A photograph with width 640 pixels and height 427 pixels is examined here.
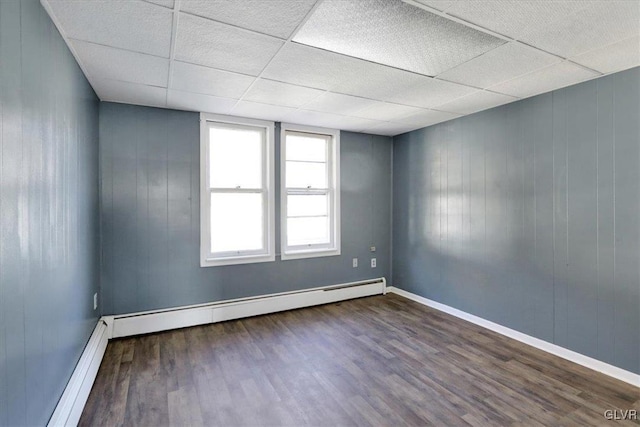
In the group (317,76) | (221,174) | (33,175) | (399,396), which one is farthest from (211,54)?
(399,396)

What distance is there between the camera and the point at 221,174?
369cm

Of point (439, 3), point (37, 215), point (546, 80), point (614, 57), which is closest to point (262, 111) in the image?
point (439, 3)

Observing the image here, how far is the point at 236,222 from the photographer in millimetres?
3799

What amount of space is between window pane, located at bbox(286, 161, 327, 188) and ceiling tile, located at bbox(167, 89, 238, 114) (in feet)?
3.64

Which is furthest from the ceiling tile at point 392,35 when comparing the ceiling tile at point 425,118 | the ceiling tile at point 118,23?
the ceiling tile at point 425,118

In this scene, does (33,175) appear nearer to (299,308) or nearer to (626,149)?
(299,308)

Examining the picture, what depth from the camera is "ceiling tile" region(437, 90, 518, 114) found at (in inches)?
117

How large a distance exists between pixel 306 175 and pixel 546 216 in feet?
9.00

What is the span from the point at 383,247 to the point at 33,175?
4.12 m

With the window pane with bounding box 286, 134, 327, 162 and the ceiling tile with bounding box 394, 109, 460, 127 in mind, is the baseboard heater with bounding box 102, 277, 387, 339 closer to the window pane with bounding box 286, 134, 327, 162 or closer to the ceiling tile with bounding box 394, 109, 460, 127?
the window pane with bounding box 286, 134, 327, 162

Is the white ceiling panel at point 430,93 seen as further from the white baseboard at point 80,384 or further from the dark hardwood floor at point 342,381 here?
the white baseboard at point 80,384

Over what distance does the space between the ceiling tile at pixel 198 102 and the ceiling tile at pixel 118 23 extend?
2.85 feet

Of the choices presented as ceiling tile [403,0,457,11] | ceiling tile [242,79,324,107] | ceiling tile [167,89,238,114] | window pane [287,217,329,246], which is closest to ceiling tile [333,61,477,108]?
ceiling tile [242,79,324,107]

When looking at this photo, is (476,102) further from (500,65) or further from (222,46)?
(222,46)
